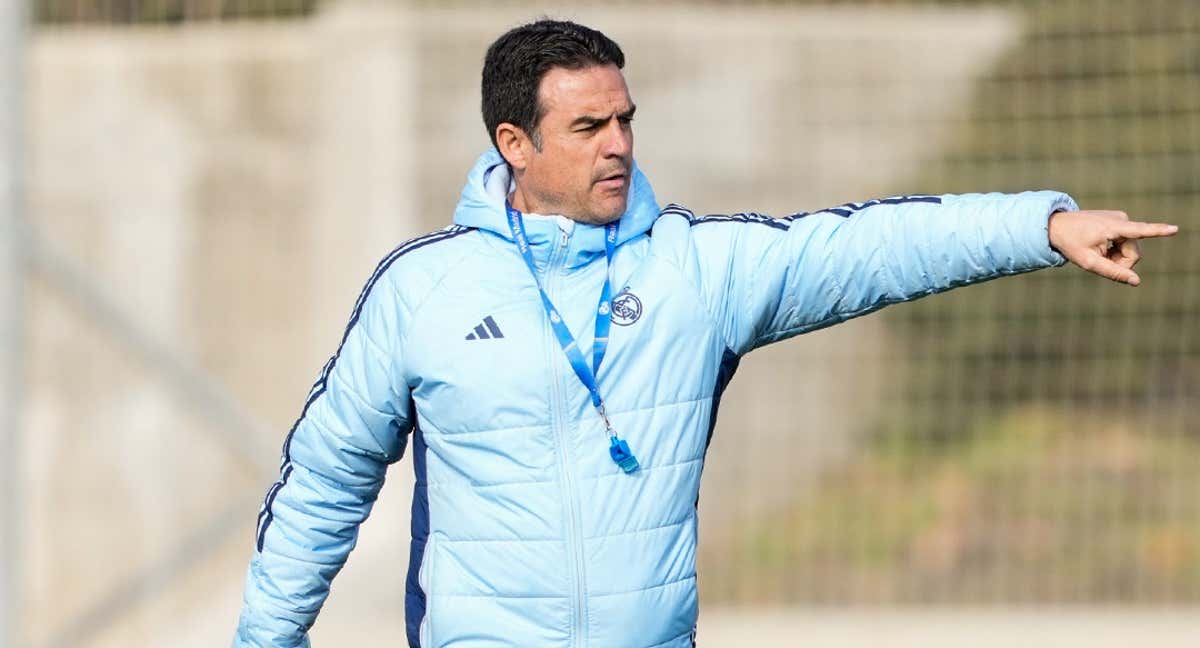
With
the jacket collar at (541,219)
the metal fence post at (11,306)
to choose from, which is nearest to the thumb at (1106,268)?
the jacket collar at (541,219)

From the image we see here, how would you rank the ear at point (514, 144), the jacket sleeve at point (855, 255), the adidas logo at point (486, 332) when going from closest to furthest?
1. the jacket sleeve at point (855, 255)
2. the adidas logo at point (486, 332)
3. the ear at point (514, 144)

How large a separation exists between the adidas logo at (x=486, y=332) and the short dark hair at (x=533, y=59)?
11.8 inches

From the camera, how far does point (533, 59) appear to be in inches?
121

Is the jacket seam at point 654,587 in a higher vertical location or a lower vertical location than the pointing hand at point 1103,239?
lower

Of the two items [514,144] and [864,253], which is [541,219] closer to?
[514,144]

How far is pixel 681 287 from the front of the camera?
303 cm

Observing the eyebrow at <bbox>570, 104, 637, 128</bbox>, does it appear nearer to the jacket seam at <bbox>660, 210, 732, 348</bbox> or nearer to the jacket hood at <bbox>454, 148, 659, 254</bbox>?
the jacket hood at <bbox>454, 148, 659, 254</bbox>

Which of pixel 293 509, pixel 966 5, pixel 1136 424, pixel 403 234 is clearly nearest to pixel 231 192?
pixel 403 234

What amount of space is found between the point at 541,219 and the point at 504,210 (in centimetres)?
7

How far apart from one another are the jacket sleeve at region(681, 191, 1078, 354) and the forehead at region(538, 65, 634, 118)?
24 cm

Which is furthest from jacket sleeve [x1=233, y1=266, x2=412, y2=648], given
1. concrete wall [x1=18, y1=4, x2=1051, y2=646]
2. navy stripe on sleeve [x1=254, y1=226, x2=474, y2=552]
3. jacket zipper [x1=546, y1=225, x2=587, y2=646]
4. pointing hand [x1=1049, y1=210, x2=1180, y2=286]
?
concrete wall [x1=18, y1=4, x2=1051, y2=646]

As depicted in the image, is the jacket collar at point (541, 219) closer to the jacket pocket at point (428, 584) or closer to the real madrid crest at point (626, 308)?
the real madrid crest at point (626, 308)

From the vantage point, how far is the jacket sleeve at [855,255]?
291cm

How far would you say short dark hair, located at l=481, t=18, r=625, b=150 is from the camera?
3055 mm
